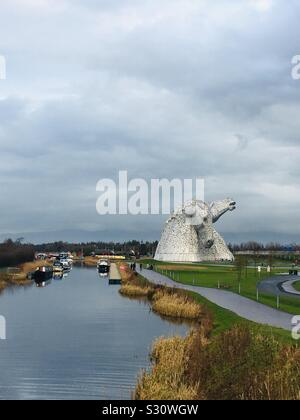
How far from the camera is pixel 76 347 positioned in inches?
961

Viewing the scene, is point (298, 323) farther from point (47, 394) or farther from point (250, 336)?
point (47, 394)

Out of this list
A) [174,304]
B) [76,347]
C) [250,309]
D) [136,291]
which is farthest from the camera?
[136,291]

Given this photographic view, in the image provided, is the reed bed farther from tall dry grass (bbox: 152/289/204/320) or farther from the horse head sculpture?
the horse head sculpture

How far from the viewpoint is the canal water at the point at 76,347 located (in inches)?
717

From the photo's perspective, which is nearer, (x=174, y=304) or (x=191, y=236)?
(x=174, y=304)

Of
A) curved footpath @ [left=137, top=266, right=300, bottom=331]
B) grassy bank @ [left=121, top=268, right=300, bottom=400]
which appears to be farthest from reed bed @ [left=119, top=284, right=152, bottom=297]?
grassy bank @ [left=121, top=268, right=300, bottom=400]

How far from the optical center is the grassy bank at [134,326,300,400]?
14.3 m

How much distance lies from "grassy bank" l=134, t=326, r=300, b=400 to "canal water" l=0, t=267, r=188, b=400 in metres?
1.61

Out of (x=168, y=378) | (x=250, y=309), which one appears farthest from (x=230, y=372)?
(x=250, y=309)

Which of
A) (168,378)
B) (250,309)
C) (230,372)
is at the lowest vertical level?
(168,378)

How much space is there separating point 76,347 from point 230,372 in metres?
9.95

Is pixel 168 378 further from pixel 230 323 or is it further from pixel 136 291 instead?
pixel 136 291

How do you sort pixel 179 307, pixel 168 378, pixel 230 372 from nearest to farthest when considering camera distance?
pixel 230 372
pixel 168 378
pixel 179 307
